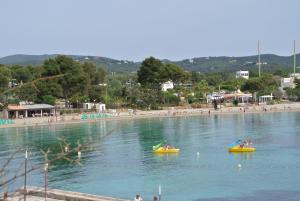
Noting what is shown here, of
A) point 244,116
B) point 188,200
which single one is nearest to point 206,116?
point 244,116

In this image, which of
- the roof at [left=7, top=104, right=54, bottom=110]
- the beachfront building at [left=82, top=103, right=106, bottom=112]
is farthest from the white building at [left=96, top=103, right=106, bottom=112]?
the roof at [left=7, top=104, right=54, bottom=110]

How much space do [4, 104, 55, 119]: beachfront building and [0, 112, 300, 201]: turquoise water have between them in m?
14.1

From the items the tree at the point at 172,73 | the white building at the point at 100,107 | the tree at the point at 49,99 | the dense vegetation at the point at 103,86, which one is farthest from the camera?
the tree at the point at 172,73

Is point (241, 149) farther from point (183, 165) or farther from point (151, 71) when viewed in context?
point (151, 71)

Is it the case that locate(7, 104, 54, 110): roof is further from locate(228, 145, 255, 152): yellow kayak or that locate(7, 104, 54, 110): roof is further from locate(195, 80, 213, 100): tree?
locate(228, 145, 255, 152): yellow kayak

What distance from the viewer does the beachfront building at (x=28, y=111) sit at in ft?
251

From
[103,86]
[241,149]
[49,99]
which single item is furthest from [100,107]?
[241,149]

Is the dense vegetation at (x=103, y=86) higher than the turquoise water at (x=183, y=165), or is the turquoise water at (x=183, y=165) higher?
the dense vegetation at (x=103, y=86)

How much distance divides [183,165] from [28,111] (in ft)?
158

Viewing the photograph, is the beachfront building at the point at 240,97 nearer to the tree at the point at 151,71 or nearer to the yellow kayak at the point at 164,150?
the tree at the point at 151,71

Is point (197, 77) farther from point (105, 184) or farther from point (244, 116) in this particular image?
point (105, 184)

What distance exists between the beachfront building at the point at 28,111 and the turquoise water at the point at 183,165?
14084 millimetres

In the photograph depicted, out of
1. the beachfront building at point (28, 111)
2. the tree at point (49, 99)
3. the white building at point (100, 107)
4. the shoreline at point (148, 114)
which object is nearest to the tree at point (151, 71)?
the shoreline at point (148, 114)

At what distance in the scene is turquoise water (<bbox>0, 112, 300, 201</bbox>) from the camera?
25.9 meters
